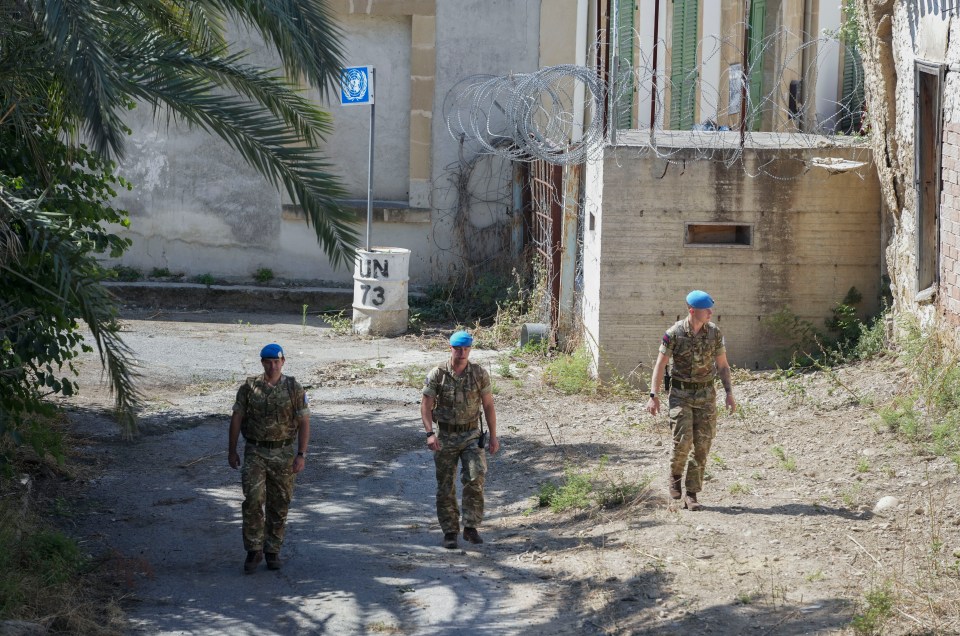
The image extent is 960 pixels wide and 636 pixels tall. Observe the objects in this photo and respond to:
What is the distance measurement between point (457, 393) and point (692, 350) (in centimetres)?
162

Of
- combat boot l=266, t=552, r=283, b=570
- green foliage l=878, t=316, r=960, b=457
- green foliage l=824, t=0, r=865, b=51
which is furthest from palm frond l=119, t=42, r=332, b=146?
green foliage l=824, t=0, r=865, b=51

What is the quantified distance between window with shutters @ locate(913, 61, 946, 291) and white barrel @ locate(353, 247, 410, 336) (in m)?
6.55

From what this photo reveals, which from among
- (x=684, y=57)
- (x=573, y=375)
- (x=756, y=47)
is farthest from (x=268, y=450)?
(x=684, y=57)

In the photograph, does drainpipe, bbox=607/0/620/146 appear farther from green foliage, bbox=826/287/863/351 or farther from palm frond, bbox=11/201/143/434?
palm frond, bbox=11/201/143/434

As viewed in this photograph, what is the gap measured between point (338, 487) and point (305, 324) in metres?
6.66

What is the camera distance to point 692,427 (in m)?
7.45

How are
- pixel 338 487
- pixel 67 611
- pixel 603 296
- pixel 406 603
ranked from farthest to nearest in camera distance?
pixel 603 296, pixel 338 487, pixel 406 603, pixel 67 611

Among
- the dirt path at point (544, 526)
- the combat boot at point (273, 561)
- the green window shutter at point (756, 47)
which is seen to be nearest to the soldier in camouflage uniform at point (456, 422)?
the dirt path at point (544, 526)

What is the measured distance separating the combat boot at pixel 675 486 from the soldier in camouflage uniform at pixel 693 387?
7 centimetres

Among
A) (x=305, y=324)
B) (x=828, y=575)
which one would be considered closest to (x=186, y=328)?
(x=305, y=324)

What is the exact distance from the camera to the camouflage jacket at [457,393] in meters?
6.97

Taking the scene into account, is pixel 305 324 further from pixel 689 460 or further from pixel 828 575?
pixel 828 575

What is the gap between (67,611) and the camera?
5.72 meters

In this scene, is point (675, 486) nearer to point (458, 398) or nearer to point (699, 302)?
point (699, 302)
